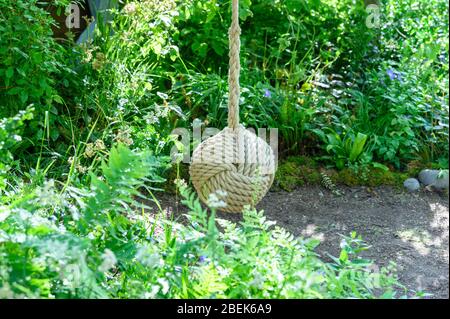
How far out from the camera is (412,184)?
15.6 ft

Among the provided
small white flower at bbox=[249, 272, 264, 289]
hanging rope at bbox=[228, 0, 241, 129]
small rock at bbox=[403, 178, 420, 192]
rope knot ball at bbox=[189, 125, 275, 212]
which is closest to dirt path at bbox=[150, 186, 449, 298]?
small rock at bbox=[403, 178, 420, 192]

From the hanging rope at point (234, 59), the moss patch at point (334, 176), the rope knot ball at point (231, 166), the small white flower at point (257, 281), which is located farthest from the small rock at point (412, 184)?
the small white flower at point (257, 281)

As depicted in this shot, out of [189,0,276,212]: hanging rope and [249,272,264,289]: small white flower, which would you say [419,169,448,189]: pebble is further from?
[249,272,264,289]: small white flower

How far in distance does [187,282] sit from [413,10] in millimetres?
3839

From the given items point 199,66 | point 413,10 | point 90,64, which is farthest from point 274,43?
point 90,64

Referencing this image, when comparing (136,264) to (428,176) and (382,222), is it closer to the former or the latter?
(382,222)

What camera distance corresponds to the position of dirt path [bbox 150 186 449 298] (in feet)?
12.5

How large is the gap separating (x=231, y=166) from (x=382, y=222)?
1.19 meters

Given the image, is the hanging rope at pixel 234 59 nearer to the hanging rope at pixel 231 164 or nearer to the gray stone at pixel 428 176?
the hanging rope at pixel 231 164

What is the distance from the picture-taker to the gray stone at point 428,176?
187 inches

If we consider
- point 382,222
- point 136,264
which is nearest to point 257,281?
point 136,264

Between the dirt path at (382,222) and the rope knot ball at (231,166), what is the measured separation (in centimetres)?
63

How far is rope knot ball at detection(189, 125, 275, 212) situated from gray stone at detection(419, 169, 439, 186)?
152cm

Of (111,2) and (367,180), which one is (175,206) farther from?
(111,2)
